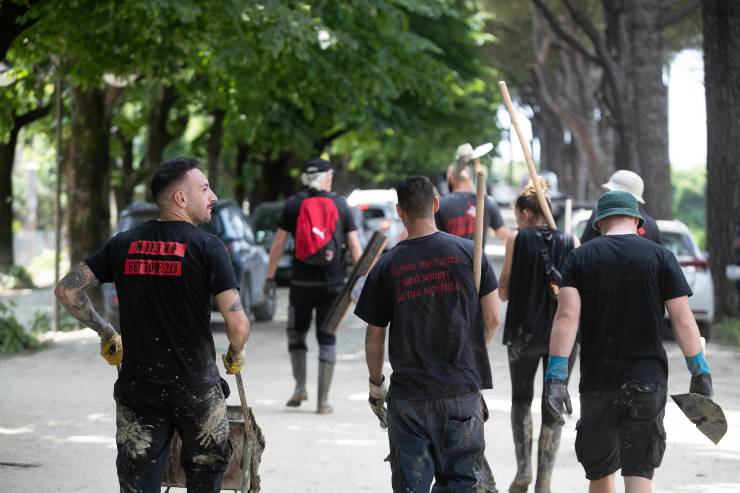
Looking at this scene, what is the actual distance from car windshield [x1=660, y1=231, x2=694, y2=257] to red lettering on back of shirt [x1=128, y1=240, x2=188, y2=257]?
10776mm

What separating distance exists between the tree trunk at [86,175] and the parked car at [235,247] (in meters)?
2.34

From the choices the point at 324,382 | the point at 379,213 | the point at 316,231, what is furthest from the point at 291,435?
the point at 379,213

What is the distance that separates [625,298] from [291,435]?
12.8 feet

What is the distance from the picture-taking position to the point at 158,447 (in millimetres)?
4871

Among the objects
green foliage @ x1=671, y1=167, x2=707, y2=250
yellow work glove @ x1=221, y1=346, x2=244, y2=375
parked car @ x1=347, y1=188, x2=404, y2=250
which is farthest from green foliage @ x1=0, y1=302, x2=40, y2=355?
green foliage @ x1=671, y1=167, x2=707, y2=250

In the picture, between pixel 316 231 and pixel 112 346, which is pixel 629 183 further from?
pixel 316 231

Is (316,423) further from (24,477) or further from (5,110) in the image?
(5,110)

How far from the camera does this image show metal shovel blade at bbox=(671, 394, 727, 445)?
5.25m

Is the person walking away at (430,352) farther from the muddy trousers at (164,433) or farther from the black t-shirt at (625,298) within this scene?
the muddy trousers at (164,433)

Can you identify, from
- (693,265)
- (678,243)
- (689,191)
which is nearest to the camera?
(693,265)

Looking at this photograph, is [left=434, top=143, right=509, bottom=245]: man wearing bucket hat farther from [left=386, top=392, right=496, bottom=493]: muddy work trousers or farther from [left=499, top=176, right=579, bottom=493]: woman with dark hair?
[left=386, top=392, right=496, bottom=493]: muddy work trousers

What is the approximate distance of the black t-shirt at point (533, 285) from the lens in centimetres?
673

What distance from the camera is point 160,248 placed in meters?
4.81

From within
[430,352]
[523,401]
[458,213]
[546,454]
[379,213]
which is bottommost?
[546,454]
